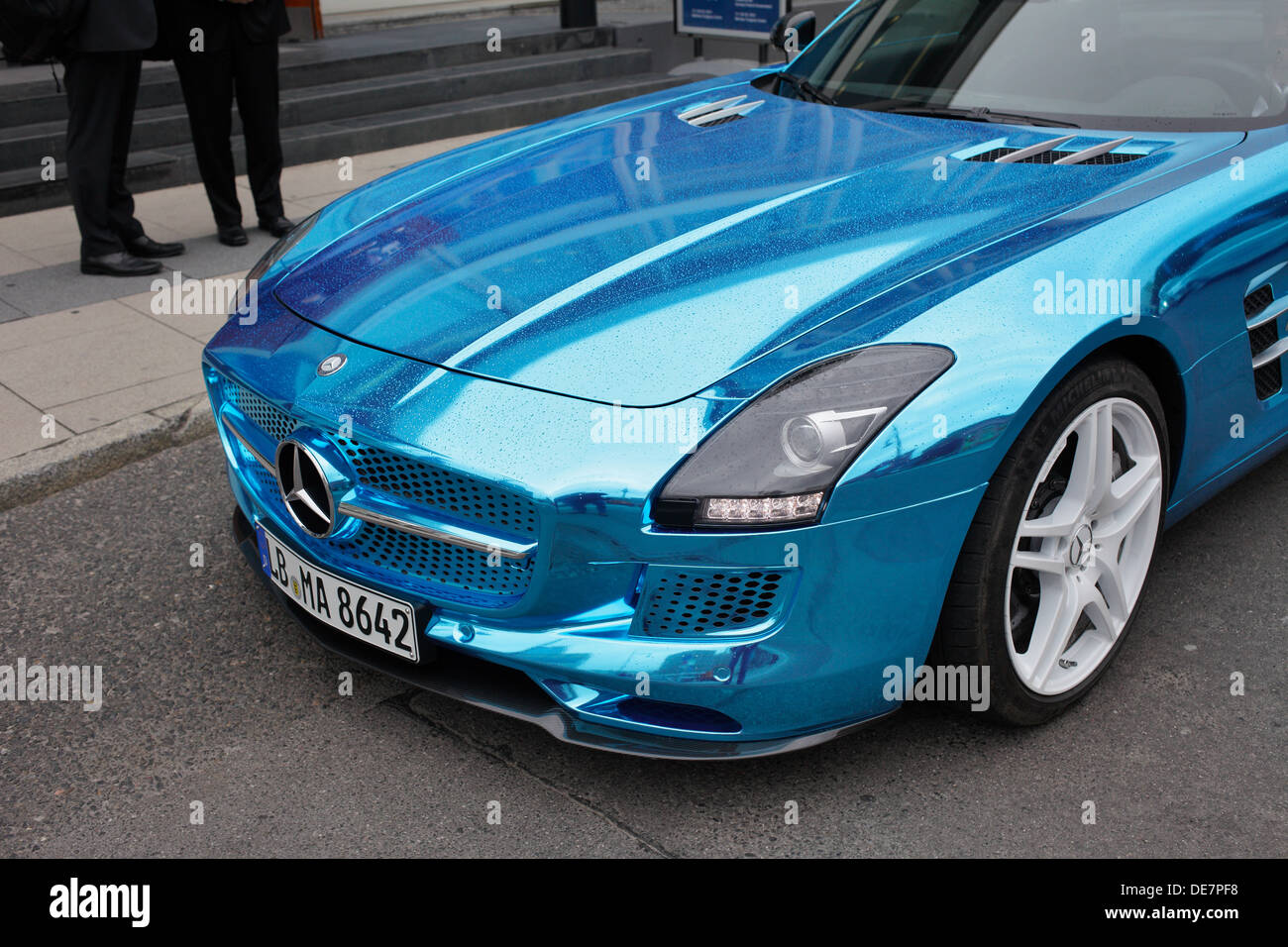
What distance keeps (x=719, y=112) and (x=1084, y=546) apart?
5.55 feet

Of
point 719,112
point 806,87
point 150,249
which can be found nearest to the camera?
point 719,112

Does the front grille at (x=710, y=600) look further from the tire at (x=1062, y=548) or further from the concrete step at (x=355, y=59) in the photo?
the concrete step at (x=355, y=59)

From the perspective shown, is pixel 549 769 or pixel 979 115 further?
pixel 979 115

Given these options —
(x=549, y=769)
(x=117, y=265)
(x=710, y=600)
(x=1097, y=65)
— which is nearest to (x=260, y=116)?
(x=117, y=265)

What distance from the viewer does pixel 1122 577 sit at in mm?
2809

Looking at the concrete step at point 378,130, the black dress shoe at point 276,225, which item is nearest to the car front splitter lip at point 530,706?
the black dress shoe at point 276,225

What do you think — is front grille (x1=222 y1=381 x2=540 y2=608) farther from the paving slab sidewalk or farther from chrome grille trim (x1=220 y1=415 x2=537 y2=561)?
the paving slab sidewalk

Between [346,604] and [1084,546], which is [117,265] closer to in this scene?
[346,604]

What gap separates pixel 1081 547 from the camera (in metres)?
2.63

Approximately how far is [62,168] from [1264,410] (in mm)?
6153

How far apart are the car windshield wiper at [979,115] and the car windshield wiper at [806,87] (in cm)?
22

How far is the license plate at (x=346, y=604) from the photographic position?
2.44 m
